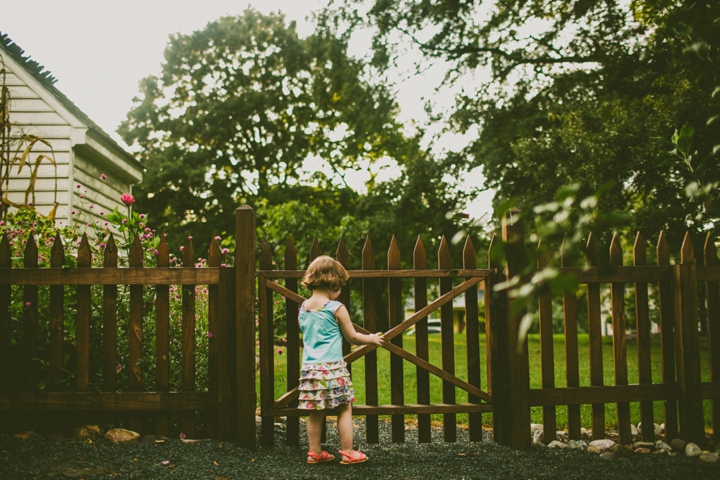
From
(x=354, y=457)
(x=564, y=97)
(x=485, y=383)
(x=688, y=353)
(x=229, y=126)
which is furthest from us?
(x=229, y=126)

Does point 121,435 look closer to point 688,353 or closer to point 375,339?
point 375,339

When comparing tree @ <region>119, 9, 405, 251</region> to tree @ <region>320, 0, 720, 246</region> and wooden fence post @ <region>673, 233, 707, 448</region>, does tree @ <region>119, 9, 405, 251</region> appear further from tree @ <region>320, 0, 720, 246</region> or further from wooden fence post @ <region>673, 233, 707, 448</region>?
wooden fence post @ <region>673, 233, 707, 448</region>

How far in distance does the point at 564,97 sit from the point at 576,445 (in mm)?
11397

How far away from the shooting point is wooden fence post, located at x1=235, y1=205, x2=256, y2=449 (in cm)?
357

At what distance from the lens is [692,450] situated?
365 cm

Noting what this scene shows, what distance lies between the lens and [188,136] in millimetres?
23203

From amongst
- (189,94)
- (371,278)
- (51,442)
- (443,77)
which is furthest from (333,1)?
(51,442)

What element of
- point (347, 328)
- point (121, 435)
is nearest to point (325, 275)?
point (347, 328)

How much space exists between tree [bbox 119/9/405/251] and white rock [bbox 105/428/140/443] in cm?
1931

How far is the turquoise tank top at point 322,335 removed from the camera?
3303 millimetres

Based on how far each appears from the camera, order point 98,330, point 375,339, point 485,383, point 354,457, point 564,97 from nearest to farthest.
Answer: point 354,457, point 375,339, point 98,330, point 485,383, point 564,97

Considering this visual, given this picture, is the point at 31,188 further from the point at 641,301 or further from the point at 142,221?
the point at 641,301

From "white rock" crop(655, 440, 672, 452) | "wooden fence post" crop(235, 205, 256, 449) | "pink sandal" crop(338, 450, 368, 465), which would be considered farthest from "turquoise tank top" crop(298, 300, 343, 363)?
"white rock" crop(655, 440, 672, 452)

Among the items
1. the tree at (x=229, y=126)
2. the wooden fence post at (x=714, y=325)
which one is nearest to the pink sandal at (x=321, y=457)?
the wooden fence post at (x=714, y=325)
